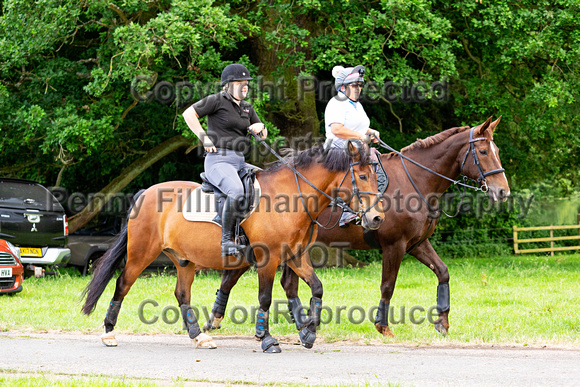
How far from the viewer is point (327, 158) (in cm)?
770

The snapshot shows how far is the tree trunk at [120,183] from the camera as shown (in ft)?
59.5

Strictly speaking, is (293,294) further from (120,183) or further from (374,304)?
(120,183)

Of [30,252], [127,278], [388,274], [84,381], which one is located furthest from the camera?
[30,252]

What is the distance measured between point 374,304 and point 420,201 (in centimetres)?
291

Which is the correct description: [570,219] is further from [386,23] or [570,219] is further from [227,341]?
[227,341]

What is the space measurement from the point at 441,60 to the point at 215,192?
8.95 metres

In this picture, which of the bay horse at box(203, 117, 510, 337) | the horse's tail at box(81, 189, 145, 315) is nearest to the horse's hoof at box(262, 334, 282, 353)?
the bay horse at box(203, 117, 510, 337)

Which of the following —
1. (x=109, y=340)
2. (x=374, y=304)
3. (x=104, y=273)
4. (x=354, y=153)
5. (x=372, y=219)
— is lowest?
(x=374, y=304)

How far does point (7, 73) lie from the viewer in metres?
16.3

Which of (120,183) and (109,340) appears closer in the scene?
(109,340)

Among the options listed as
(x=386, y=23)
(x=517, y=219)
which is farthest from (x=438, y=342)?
(x=517, y=219)

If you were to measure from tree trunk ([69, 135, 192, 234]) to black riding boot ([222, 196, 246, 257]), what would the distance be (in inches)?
425

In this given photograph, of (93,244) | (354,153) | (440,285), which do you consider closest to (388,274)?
(440,285)

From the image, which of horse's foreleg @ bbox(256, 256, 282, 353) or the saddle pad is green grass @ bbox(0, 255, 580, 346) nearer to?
horse's foreleg @ bbox(256, 256, 282, 353)
